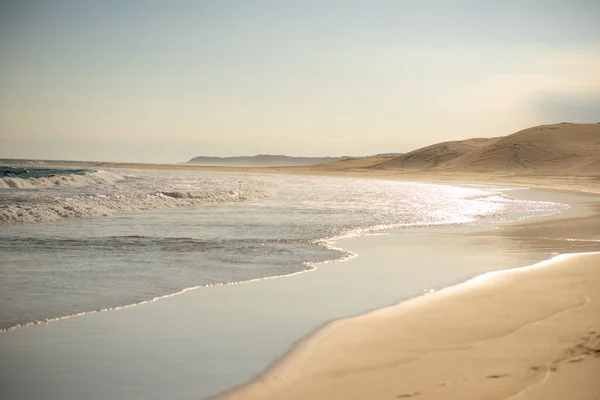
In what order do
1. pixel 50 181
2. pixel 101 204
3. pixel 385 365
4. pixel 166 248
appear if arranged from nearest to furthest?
1. pixel 385 365
2. pixel 166 248
3. pixel 101 204
4. pixel 50 181

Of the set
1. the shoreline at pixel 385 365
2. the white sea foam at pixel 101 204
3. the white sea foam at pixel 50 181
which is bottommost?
the shoreline at pixel 385 365

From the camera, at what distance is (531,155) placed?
89250 millimetres

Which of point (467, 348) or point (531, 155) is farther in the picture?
point (531, 155)

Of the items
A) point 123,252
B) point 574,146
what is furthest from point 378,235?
point 574,146

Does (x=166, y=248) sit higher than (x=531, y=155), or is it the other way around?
(x=531, y=155)

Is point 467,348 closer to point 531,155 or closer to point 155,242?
point 155,242

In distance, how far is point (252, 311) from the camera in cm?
615

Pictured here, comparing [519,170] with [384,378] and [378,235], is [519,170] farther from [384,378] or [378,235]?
[384,378]

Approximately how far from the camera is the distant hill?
8219cm

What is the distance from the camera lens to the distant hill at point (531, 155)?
82.2 meters

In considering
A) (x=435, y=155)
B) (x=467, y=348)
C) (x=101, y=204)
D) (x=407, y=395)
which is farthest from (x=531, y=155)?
(x=407, y=395)

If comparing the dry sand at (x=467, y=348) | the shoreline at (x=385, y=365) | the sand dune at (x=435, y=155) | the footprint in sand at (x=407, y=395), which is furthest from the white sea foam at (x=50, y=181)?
the sand dune at (x=435, y=155)

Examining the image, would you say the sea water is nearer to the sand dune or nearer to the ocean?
the ocean

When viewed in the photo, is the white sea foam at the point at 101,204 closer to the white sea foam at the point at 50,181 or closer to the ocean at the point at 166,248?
the ocean at the point at 166,248
